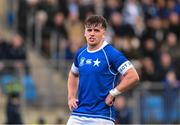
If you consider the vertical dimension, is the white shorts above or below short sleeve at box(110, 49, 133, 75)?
below

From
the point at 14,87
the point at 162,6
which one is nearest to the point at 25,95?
the point at 14,87

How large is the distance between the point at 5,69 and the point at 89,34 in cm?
872

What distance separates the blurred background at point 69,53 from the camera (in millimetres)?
18031

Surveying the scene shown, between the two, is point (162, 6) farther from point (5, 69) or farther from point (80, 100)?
point (80, 100)

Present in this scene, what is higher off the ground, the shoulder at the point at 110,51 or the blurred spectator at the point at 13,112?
the shoulder at the point at 110,51

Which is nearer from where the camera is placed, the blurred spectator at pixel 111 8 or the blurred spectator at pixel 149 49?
the blurred spectator at pixel 149 49

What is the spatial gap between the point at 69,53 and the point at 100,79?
10444mm

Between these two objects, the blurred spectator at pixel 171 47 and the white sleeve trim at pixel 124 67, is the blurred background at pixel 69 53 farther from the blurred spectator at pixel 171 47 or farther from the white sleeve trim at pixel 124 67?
the white sleeve trim at pixel 124 67

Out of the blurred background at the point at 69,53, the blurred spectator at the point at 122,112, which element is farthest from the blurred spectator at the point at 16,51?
the blurred spectator at the point at 122,112

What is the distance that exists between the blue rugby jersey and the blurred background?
622 cm

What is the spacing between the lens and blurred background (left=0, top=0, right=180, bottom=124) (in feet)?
59.2

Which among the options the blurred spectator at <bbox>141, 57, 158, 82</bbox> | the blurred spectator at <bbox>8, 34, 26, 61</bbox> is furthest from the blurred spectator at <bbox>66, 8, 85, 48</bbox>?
the blurred spectator at <bbox>8, 34, 26, 61</bbox>

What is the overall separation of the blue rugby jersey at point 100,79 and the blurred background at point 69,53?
6222 mm

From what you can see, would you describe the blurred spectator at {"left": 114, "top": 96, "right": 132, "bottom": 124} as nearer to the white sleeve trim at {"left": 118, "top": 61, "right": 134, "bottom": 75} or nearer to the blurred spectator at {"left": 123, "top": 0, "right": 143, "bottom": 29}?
the blurred spectator at {"left": 123, "top": 0, "right": 143, "bottom": 29}
